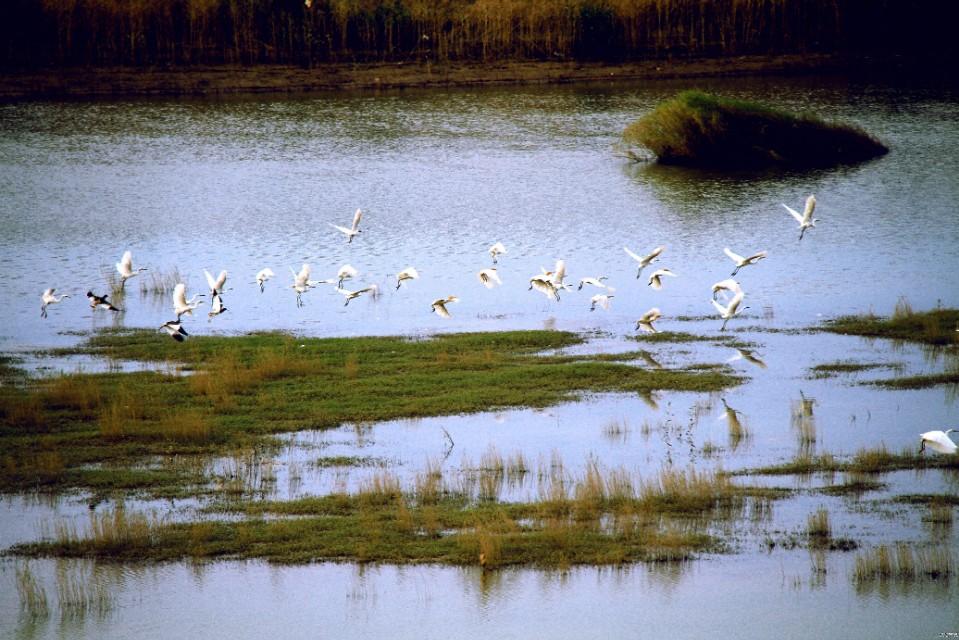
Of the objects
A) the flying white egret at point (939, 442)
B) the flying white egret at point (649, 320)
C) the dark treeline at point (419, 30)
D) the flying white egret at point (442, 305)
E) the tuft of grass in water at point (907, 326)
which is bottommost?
the flying white egret at point (939, 442)

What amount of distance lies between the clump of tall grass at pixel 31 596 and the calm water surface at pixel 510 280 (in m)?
0.09

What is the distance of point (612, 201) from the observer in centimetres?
2911

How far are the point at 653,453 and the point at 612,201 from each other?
15816 mm

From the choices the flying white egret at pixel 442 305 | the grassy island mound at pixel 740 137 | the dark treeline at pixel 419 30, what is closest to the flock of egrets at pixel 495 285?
the flying white egret at pixel 442 305

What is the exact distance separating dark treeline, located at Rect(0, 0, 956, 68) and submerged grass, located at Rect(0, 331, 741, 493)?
29.1 m

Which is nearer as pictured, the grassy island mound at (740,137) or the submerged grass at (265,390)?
the submerged grass at (265,390)

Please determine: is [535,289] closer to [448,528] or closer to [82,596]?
[448,528]

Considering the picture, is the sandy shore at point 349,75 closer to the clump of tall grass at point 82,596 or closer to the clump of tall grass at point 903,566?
the clump of tall grass at point 903,566

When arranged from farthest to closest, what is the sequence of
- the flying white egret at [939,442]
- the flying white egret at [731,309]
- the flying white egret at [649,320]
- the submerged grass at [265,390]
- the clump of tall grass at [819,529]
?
the flying white egret at [649,320] < the flying white egret at [731,309] < the submerged grass at [265,390] < the flying white egret at [939,442] < the clump of tall grass at [819,529]

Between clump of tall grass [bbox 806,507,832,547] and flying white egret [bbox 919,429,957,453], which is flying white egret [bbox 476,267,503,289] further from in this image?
clump of tall grass [bbox 806,507,832,547]

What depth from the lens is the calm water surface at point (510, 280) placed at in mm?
10547

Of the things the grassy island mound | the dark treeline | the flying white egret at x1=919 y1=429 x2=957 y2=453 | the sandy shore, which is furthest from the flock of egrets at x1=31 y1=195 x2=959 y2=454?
the dark treeline

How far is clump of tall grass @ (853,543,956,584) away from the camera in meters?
10.5

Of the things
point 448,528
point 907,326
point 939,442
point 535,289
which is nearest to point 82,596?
point 448,528
